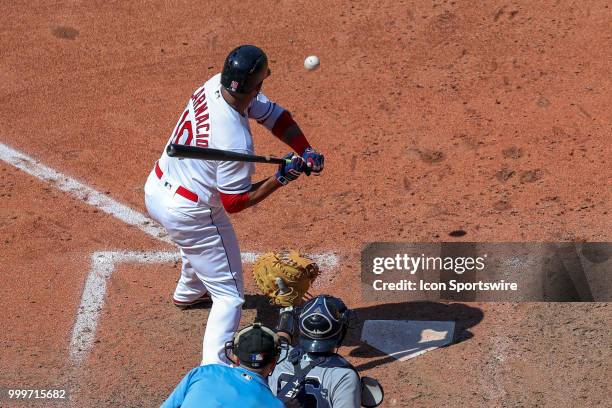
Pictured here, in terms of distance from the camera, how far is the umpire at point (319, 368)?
197 inches

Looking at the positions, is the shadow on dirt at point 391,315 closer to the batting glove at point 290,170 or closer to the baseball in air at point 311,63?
the batting glove at point 290,170

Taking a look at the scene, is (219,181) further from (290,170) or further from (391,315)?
(391,315)

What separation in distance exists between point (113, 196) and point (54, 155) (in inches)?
37.0

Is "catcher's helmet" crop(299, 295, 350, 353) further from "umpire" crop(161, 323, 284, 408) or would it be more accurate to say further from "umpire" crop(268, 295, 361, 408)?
"umpire" crop(161, 323, 284, 408)

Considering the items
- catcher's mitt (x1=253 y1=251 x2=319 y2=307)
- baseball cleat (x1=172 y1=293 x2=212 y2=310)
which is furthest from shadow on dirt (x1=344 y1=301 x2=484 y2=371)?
baseball cleat (x1=172 y1=293 x2=212 y2=310)

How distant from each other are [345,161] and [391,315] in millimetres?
1958

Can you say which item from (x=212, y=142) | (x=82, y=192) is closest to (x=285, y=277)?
(x=212, y=142)

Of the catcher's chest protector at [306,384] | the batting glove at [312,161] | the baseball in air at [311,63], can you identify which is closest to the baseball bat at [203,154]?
the batting glove at [312,161]

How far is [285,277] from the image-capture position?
6.91m

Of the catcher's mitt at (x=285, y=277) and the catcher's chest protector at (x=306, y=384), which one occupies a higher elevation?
the catcher's mitt at (x=285, y=277)

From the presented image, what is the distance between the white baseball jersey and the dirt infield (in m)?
1.40

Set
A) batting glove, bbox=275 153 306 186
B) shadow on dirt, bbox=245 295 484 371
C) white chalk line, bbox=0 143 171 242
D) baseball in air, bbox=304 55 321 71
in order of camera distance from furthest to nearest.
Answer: baseball in air, bbox=304 55 321 71, white chalk line, bbox=0 143 171 242, shadow on dirt, bbox=245 295 484 371, batting glove, bbox=275 153 306 186

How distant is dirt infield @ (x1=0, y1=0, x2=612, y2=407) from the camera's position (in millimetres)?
6938

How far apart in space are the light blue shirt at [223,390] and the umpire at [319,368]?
1.56 ft
